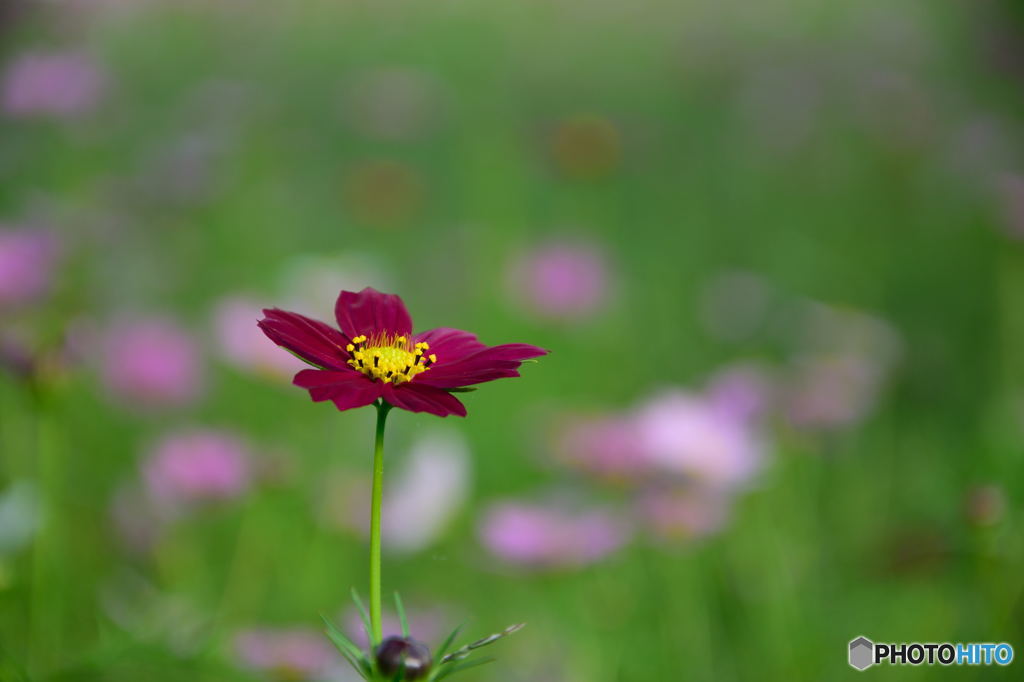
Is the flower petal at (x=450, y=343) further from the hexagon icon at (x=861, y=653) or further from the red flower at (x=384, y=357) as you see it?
the hexagon icon at (x=861, y=653)

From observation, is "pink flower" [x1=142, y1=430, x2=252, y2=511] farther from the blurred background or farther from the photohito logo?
the photohito logo

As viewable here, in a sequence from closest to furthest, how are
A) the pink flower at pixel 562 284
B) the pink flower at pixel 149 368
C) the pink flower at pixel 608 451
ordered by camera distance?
1. the pink flower at pixel 608 451
2. the pink flower at pixel 149 368
3. the pink flower at pixel 562 284

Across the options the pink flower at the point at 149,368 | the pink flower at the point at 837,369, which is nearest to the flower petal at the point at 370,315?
the pink flower at the point at 837,369

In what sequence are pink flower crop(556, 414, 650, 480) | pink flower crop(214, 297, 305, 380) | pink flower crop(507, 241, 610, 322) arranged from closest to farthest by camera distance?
1. pink flower crop(556, 414, 650, 480)
2. pink flower crop(214, 297, 305, 380)
3. pink flower crop(507, 241, 610, 322)

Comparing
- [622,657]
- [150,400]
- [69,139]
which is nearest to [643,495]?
[622,657]

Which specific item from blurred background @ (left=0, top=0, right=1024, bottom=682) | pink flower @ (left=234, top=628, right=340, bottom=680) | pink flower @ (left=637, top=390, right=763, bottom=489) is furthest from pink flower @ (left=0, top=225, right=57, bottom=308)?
pink flower @ (left=637, top=390, right=763, bottom=489)

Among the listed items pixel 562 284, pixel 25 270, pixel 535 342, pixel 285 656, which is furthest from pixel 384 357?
pixel 535 342
